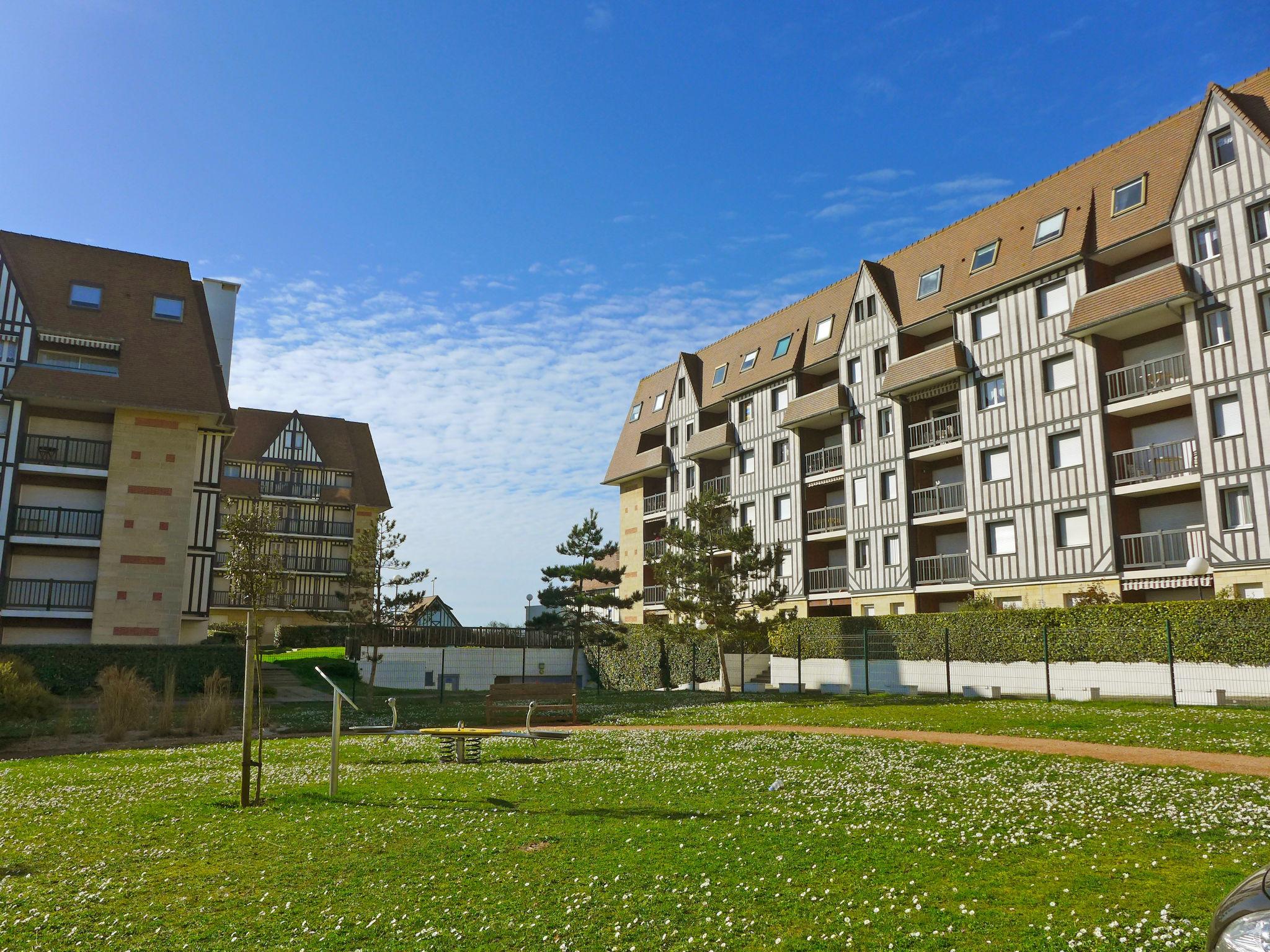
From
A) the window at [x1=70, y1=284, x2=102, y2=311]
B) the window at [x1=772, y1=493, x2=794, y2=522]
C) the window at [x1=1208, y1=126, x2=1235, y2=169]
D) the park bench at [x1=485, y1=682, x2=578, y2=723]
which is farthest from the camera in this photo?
the window at [x1=772, y1=493, x2=794, y2=522]

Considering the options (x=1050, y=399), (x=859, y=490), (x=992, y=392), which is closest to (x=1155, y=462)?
(x=1050, y=399)

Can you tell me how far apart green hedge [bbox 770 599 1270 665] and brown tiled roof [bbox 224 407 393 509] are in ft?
130

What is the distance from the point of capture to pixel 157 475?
38.8 m

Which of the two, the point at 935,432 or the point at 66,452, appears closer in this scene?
the point at 935,432

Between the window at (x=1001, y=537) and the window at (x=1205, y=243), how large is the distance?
10761 millimetres

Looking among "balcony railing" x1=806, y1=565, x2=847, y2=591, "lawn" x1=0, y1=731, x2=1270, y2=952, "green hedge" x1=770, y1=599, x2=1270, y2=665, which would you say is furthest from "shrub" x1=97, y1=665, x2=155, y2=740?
"balcony railing" x1=806, y1=565, x2=847, y2=591

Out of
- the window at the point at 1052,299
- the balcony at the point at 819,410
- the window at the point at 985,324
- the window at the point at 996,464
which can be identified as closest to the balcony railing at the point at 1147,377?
the window at the point at 1052,299

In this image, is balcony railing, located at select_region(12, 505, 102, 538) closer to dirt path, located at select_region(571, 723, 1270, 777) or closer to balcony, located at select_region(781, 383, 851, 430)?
dirt path, located at select_region(571, 723, 1270, 777)

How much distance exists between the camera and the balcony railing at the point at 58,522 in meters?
37.9

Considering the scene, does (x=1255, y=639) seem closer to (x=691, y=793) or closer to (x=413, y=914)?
(x=691, y=793)

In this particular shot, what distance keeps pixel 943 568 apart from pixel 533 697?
21764 mm

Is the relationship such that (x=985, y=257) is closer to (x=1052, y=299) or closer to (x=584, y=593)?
(x=1052, y=299)

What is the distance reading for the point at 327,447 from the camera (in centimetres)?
6362

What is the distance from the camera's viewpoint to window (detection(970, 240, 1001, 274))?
117ft
